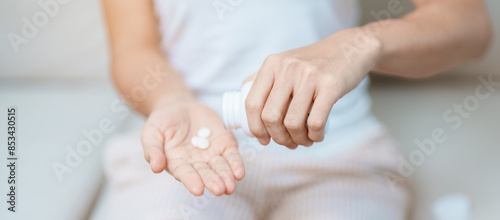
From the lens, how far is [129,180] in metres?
0.42

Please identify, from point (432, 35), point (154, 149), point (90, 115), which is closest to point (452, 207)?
point (432, 35)

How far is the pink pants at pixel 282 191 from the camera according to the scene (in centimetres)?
37

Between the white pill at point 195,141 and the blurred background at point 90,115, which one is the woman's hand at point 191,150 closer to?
the white pill at point 195,141

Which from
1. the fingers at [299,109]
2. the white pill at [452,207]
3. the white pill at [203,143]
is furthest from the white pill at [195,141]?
the white pill at [452,207]

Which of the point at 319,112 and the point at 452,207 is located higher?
the point at 319,112

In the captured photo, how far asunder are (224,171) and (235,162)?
15mm

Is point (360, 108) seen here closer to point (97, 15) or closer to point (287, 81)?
point (287, 81)

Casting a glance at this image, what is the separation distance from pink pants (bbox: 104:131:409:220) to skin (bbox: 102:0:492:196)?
0.04m

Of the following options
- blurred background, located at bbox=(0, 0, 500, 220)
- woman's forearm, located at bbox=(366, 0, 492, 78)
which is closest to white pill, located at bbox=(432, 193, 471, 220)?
blurred background, located at bbox=(0, 0, 500, 220)

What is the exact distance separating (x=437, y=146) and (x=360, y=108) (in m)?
0.12

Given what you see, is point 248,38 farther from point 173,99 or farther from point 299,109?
point 299,109

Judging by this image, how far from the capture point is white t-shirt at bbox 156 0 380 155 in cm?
45

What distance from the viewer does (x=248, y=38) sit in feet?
1.54

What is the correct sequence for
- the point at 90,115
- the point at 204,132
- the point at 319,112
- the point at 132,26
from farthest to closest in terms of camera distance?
1. the point at 90,115
2. the point at 132,26
3. the point at 204,132
4. the point at 319,112
